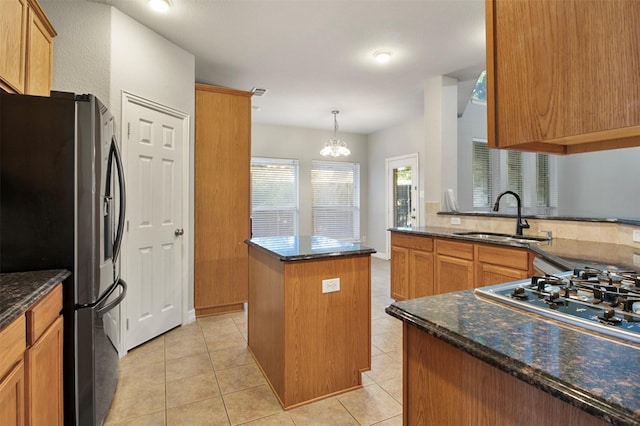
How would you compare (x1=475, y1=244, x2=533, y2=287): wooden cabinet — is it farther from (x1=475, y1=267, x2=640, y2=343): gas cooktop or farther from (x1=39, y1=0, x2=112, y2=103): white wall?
(x1=39, y1=0, x2=112, y2=103): white wall

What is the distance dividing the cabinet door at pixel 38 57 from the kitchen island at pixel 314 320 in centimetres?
164

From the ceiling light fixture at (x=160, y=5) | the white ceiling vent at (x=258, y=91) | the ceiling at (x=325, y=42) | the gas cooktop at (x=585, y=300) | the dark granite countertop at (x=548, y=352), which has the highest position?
the white ceiling vent at (x=258, y=91)

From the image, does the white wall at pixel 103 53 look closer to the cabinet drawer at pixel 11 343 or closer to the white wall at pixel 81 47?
the white wall at pixel 81 47

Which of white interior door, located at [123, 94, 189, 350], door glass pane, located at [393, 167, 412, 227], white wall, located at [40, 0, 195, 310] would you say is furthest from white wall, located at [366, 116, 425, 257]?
white wall, located at [40, 0, 195, 310]

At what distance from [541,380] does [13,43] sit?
2.49 metres

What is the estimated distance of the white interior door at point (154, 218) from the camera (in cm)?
267

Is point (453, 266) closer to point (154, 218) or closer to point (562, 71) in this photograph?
point (562, 71)

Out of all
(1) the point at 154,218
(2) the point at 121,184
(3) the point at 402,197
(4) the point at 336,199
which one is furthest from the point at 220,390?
(4) the point at 336,199

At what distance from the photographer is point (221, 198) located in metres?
3.56

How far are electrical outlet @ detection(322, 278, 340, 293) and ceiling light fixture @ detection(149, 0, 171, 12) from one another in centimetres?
232

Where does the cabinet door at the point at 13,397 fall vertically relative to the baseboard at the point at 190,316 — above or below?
above

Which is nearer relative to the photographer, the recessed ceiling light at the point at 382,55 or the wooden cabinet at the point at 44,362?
the wooden cabinet at the point at 44,362

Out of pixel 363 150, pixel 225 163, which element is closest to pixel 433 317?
pixel 225 163

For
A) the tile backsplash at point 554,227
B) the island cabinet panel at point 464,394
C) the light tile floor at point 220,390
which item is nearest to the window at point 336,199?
the tile backsplash at point 554,227
